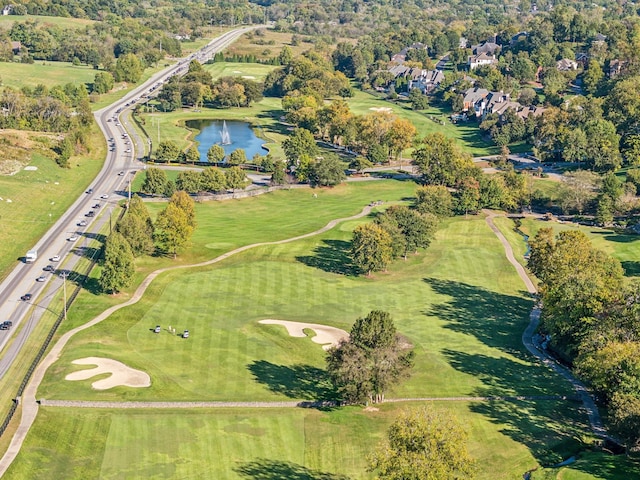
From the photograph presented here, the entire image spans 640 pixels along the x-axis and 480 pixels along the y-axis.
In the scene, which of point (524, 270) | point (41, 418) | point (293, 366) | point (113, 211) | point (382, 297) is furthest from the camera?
point (113, 211)

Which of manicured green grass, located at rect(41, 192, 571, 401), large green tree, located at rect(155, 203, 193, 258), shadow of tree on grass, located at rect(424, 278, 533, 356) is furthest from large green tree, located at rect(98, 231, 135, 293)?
shadow of tree on grass, located at rect(424, 278, 533, 356)

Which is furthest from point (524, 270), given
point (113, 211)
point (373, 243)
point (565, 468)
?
point (113, 211)

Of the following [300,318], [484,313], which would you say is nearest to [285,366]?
[300,318]

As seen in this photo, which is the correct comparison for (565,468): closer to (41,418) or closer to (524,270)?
(41,418)

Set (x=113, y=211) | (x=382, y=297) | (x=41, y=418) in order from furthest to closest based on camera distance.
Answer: (x=113, y=211)
(x=382, y=297)
(x=41, y=418)

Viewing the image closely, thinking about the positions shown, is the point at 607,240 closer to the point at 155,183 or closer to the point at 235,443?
the point at 155,183

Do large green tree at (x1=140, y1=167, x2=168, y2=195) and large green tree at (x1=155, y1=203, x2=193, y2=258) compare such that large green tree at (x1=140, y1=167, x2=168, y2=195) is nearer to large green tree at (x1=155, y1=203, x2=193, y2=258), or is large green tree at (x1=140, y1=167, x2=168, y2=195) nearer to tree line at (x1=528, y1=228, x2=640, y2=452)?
large green tree at (x1=155, y1=203, x2=193, y2=258)
